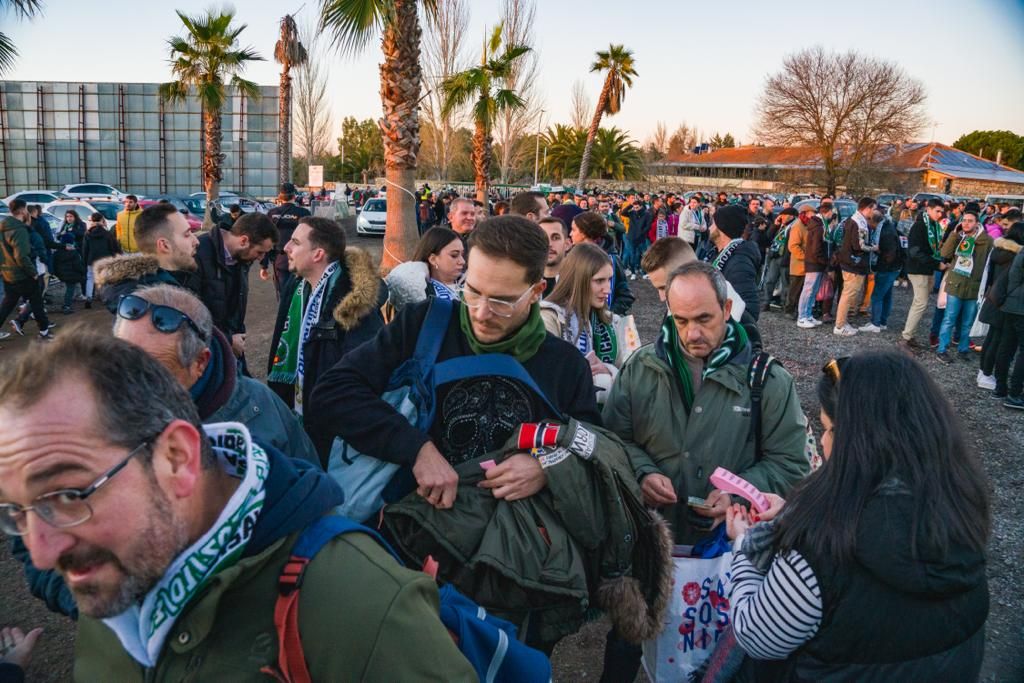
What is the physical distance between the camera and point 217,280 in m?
5.21

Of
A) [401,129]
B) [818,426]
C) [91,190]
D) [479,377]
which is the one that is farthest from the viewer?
[91,190]

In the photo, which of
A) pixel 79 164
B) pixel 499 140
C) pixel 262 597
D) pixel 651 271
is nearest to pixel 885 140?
pixel 499 140

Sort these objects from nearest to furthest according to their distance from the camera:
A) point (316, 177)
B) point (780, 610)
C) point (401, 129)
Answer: point (780, 610) < point (401, 129) < point (316, 177)

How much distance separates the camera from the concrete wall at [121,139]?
4572 cm

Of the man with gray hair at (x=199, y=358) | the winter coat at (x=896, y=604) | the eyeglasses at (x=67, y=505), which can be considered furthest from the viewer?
the man with gray hair at (x=199, y=358)

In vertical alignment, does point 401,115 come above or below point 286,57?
below

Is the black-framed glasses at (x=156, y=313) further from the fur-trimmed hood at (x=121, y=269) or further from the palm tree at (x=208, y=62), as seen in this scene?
the palm tree at (x=208, y=62)

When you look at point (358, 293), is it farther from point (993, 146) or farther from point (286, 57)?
point (993, 146)

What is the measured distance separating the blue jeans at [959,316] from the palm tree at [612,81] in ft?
75.8

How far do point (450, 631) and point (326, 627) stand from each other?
0.40 metres

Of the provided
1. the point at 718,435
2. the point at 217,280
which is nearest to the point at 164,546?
the point at 718,435

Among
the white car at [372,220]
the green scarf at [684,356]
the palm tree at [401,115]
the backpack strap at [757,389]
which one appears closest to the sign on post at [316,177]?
the white car at [372,220]

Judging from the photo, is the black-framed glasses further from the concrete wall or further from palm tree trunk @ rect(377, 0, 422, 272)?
the concrete wall

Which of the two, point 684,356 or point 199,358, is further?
point 684,356
